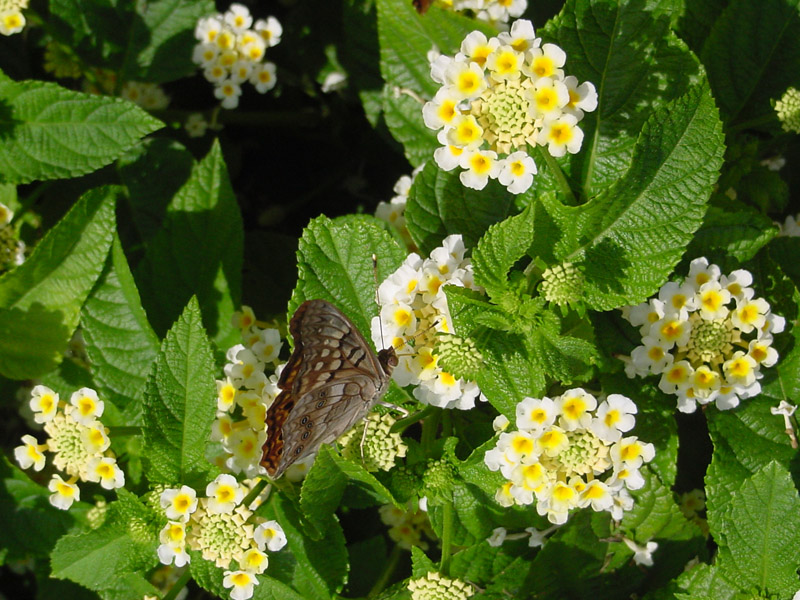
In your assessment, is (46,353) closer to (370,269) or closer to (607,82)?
(370,269)

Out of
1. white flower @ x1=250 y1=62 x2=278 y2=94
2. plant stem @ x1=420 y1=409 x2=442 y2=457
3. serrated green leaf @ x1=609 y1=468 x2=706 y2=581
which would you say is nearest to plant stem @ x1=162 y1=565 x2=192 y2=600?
plant stem @ x1=420 y1=409 x2=442 y2=457

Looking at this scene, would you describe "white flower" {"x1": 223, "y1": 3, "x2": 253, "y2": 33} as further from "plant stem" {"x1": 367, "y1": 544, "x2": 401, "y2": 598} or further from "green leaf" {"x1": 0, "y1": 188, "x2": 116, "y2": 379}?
"plant stem" {"x1": 367, "y1": 544, "x2": 401, "y2": 598}

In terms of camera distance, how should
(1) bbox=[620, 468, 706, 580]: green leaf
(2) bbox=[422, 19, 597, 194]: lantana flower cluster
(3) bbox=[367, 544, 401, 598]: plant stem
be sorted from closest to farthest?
1. (2) bbox=[422, 19, 597, 194]: lantana flower cluster
2. (1) bbox=[620, 468, 706, 580]: green leaf
3. (3) bbox=[367, 544, 401, 598]: plant stem

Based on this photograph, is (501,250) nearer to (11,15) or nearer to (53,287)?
(53,287)

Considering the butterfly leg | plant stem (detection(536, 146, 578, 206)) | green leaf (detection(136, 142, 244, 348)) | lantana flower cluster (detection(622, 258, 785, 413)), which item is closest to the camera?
plant stem (detection(536, 146, 578, 206))

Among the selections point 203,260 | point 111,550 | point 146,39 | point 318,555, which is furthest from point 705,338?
point 146,39

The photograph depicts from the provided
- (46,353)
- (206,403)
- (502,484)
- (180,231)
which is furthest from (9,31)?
(502,484)
